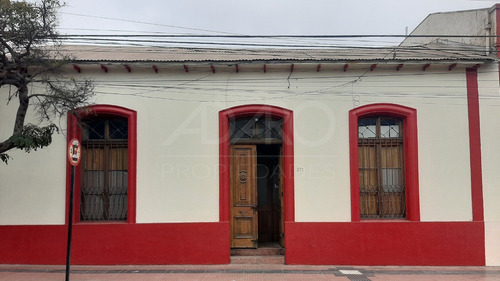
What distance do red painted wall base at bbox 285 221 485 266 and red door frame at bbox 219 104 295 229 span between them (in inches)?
23.6

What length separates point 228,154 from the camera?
29.3 feet

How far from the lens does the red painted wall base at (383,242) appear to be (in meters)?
8.62

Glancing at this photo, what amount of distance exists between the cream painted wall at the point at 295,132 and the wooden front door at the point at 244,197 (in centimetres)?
65

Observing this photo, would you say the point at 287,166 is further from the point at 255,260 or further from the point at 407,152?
the point at 407,152

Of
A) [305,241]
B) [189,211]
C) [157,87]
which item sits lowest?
[305,241]

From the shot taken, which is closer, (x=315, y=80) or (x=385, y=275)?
(x=385, y=275)

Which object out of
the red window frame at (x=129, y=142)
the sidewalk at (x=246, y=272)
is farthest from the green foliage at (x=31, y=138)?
the sidewalk at (x=246, y=272)

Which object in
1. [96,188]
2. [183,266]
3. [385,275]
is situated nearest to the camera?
[385,275]

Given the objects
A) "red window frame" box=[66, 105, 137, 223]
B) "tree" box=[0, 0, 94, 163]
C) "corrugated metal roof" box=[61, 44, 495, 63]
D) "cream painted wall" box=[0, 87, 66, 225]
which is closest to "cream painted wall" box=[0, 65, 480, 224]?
"cream painted wall" box=[0, 87, 66, 225]

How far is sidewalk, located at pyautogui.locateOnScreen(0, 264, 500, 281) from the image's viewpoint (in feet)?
25.4

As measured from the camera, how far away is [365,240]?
8656mm

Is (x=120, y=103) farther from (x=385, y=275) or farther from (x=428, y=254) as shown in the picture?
(x=428, y=254)

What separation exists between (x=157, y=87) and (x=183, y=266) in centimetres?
387

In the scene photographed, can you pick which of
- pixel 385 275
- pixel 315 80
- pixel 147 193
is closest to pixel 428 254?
pixel 385 275
